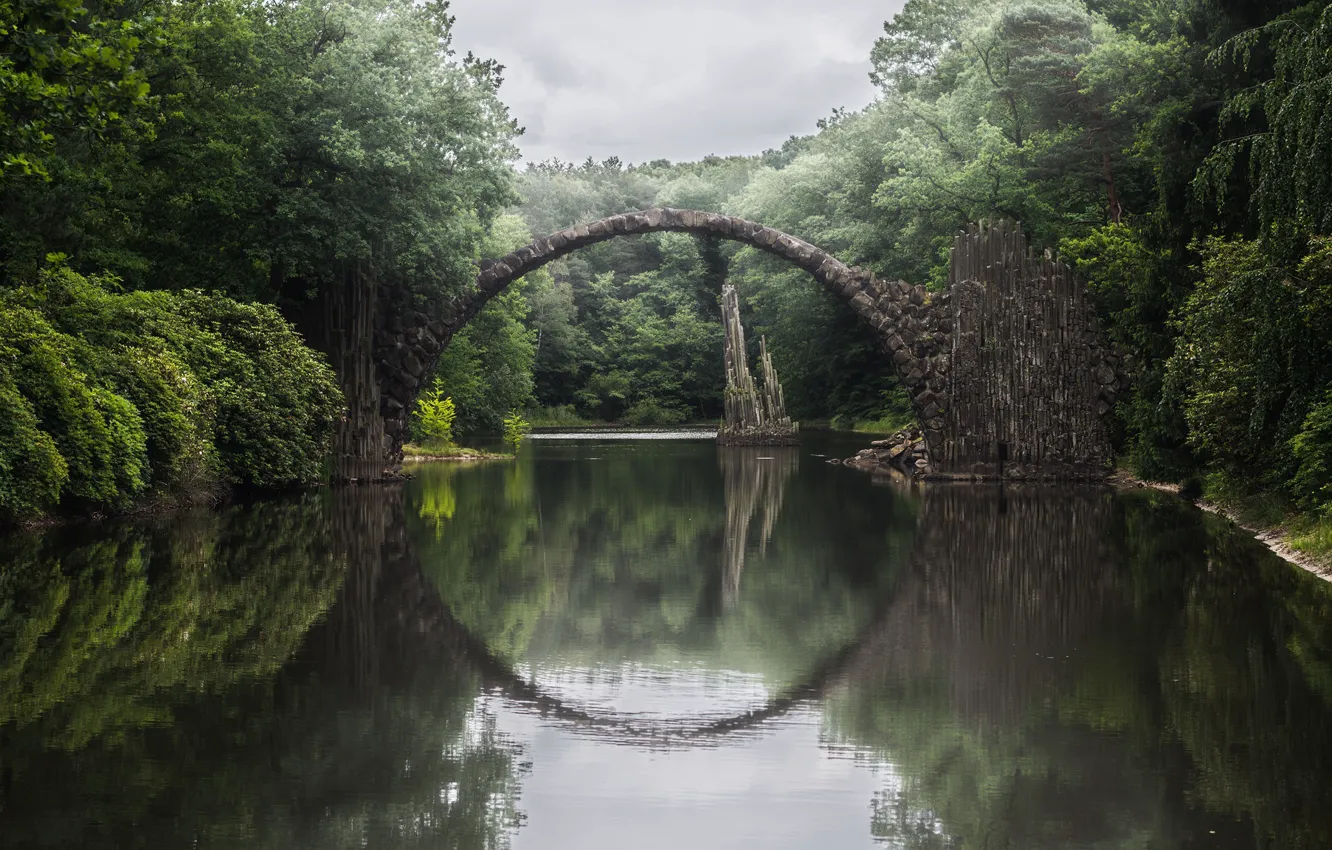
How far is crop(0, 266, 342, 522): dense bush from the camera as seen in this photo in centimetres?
1468

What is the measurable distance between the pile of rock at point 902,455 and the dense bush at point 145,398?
10465mm

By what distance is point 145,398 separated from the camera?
55.5 feet

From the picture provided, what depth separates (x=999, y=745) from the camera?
247 inches

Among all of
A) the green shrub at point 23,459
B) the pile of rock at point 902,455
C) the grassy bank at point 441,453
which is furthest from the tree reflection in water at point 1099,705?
the grassy bank at point 441,453

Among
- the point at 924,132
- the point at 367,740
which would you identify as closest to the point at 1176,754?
the point at 367,740

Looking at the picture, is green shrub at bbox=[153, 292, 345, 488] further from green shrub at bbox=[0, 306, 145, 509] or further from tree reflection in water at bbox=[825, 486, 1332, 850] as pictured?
→ tree reflection in water at bbox=[825, 486, 1332, 850]

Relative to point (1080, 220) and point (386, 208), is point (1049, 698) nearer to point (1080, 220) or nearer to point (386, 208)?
point (386, 208)

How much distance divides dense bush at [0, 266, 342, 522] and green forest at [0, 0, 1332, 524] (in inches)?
1.6

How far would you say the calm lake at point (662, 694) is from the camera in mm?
5215

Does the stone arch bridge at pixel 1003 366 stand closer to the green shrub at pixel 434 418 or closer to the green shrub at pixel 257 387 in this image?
the green shrub at pixel 257 387

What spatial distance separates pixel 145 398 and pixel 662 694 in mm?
11374

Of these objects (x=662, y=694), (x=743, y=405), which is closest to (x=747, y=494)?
(x=662, y=694)

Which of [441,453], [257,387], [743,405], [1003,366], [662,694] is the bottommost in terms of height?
[662,694]

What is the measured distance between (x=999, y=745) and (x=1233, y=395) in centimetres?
988
